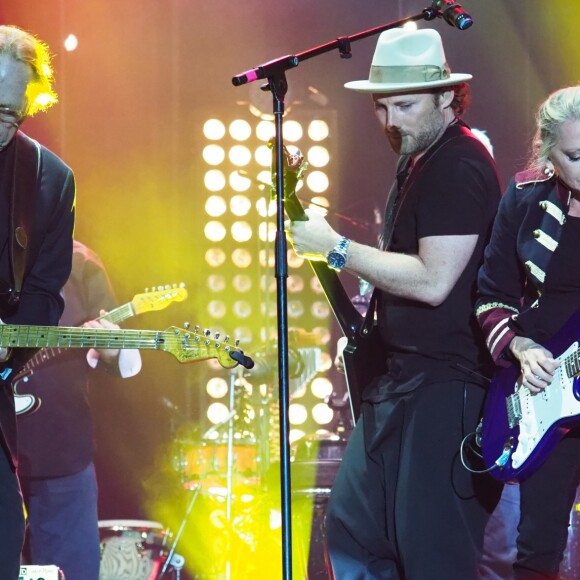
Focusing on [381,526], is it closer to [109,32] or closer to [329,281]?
[329,281]

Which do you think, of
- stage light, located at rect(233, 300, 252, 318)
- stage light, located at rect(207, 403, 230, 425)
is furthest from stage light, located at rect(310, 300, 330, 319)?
stage light, located at rect(207, 403, 230, 425)

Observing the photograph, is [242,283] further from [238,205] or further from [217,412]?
[217,412]

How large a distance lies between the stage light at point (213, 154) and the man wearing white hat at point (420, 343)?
12.1 ft

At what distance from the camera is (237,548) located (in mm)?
5930

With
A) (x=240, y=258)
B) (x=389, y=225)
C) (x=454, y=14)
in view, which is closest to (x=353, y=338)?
(x=389, y=225)

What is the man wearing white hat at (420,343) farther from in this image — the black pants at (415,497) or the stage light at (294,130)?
the stage light at (294,130)

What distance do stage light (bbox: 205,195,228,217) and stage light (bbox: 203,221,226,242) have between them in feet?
0.23

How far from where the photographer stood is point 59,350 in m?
5.24

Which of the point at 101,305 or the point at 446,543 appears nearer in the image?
the point at 446,543

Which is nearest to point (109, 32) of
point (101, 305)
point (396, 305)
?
point (101, 305)

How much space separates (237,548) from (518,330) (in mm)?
3440

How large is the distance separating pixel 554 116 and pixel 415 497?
4.24 feet

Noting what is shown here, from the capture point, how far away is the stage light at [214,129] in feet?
22.4

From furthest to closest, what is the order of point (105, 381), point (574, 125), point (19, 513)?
1. point (105, 381)
2. point (19, 513)
3. point (574, 125)
